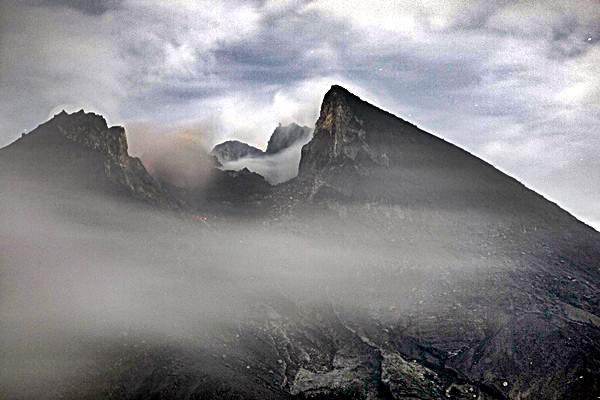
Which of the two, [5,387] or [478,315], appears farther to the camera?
[478,315]

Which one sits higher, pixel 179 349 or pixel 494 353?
Result: pixel 494 353

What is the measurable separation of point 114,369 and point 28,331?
36.5 metres

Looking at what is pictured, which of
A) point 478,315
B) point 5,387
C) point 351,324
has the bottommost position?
point 5,387

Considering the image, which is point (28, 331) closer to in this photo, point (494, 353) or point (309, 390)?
point (309, 390)

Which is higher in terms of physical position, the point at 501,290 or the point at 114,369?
the point at 501,290

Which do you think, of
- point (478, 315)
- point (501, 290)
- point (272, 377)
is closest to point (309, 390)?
point (272, 377)

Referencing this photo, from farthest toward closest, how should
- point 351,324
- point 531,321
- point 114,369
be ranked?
point 351,324 < point 531,321 < point 114,369

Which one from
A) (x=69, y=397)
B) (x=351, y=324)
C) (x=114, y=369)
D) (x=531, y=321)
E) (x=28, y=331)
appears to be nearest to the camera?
(x=69, y=397)

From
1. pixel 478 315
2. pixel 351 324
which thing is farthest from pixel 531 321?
pixel 351 324

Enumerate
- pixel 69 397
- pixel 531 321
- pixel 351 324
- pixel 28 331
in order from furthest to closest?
pixel 351 324
pixel 531 321
pixel 28 331
pixel 69 397

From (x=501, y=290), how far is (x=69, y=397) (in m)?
157

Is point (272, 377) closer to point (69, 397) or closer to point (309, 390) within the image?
point (309, 390)

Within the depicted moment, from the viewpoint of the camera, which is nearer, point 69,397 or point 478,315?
point 69,397

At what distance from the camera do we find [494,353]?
16900 cm
